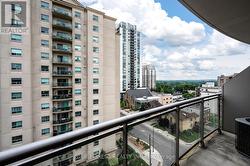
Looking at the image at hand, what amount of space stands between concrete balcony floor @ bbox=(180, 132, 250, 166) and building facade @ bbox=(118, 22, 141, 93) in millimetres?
47123

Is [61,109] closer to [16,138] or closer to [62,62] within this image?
[16,138]

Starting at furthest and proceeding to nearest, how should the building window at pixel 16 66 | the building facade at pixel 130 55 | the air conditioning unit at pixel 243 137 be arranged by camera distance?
the building facade at pixel 130 55 → the building window at pixel 16 66 → the air conditioning unit at pixel 243 137

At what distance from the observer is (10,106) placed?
14.6 meters

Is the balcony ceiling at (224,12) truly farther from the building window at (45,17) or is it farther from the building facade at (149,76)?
the building facade at (149,76)

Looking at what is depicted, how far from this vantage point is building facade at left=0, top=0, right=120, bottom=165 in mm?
14508

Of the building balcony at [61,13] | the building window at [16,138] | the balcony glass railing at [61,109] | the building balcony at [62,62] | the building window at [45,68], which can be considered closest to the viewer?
the building window at [16,138]

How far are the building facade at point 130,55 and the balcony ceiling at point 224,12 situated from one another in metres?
46.6

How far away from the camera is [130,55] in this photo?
55125 millimetres

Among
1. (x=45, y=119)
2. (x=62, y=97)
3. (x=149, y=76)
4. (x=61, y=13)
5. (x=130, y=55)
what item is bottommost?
(x=45, y=119)

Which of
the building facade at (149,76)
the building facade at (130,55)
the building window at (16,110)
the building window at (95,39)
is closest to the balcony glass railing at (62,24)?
the building window at (95,39)

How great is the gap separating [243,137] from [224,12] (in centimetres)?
203

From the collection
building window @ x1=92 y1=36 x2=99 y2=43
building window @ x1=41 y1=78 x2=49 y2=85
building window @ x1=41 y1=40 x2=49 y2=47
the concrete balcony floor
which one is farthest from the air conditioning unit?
building window @ x1=92 y1=36 x2=99 y2=43

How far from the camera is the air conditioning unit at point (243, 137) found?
2352 millimetres

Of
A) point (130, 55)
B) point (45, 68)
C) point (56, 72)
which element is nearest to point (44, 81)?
point (45, 68)
